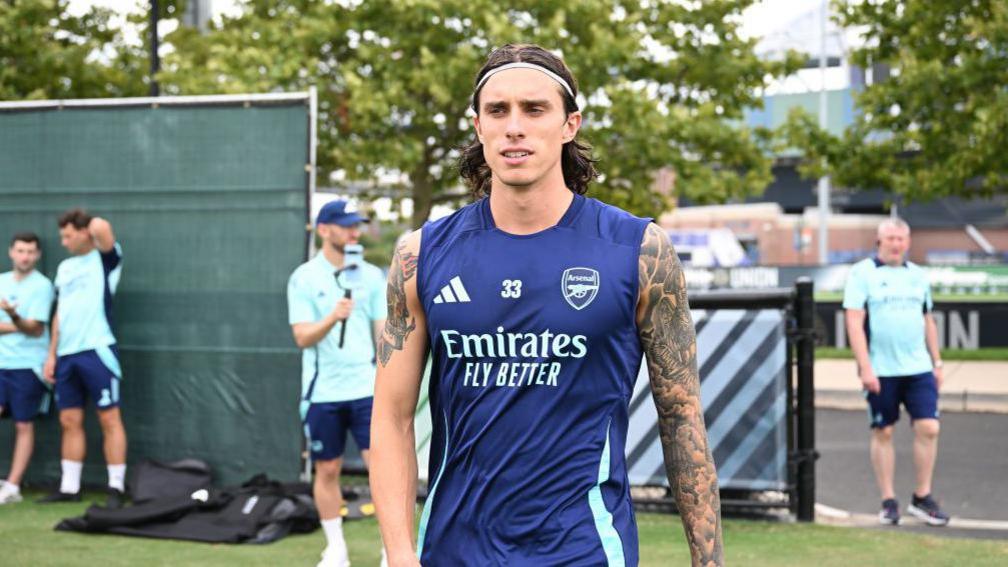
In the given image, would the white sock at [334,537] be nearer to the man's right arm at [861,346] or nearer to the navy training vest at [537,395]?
the man's right arm at [861,346]


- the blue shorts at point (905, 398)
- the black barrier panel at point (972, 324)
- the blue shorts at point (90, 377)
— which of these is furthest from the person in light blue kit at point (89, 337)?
the black barrier panel at point (972, 324)

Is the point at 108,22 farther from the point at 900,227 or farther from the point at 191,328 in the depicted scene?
the point at 900,227

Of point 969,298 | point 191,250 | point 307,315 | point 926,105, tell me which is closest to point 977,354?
point 969,298

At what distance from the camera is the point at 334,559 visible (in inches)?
296

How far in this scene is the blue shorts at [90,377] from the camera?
9555 millimetres

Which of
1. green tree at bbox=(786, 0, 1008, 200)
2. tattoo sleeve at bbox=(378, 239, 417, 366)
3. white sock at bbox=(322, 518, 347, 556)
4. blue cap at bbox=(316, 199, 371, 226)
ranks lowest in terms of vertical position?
white sock at bbox=(322, 518, 347, 556)

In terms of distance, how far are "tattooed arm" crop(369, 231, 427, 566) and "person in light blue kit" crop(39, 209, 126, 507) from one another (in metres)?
6.78

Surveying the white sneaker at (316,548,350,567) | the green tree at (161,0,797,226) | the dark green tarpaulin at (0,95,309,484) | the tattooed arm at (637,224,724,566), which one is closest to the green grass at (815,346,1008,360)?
the green tree at (161,0,797,226)

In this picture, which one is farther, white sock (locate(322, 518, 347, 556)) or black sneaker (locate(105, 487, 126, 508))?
black sneaker (locate(105, 487, 126, 508))

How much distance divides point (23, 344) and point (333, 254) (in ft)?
11.5

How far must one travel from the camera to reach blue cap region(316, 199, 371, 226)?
774 cm

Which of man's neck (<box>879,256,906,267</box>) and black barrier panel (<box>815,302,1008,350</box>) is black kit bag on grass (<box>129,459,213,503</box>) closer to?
man's neck (<box>879,256,906,267</box>)

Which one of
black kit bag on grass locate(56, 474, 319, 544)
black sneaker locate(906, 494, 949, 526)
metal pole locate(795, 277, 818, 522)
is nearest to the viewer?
black kit bag on grass locate(56, 474, 319, 544)

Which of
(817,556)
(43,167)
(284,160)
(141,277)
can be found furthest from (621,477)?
(43,167)
